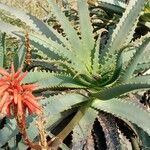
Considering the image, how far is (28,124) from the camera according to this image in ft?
5.24

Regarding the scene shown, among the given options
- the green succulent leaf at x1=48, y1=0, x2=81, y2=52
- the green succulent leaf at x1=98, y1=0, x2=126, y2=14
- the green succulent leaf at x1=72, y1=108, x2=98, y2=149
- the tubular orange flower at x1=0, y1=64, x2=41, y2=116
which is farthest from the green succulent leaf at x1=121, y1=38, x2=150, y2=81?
the green succulent leaf at x1=98, y1=0, x2=126, y2=14

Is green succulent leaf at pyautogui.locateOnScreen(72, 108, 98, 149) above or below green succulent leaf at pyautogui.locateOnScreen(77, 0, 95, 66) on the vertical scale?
below

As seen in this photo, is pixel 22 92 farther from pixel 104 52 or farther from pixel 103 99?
pixel 104 52

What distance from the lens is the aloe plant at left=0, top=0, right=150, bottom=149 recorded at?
61.9 inches

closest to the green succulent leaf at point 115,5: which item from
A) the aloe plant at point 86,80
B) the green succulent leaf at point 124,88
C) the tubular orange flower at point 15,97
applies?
the aloe plant at point 86,80

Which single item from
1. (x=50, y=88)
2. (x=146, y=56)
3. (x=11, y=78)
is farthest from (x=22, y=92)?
(x=146, y=56)

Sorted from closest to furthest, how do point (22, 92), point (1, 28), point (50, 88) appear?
point (22, 92), point (50, 88), point (1, 28)

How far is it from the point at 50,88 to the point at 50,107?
0.14 meters

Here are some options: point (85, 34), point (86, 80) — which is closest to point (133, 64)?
point (86, 80)

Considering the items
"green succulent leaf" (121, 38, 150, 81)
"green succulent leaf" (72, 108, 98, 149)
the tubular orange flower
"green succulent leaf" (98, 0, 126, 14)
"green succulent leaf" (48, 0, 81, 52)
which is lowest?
"green succulent leaf" (72, 108, 98, 149)

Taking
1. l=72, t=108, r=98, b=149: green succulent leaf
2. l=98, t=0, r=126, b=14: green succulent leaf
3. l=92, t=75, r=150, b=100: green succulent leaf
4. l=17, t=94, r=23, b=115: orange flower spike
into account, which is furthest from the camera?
l=98, t=0, r=126, b=14: green succulent leaf

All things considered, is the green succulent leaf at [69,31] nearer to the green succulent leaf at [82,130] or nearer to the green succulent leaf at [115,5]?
the green succulent leaf at [82,130]

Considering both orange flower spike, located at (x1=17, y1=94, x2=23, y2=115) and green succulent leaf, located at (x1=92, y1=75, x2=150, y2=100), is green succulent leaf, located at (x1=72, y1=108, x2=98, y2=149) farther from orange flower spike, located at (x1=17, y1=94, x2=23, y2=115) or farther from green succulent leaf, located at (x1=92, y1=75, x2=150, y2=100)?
orange flower spike, located at (x1=17, y1=94, x2=23, y2=115)

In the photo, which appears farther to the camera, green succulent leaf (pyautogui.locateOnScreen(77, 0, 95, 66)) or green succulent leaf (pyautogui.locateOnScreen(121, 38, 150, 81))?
green succulent leaf (pyautogui.locateOnScreen(77, 0, 95, 66))
